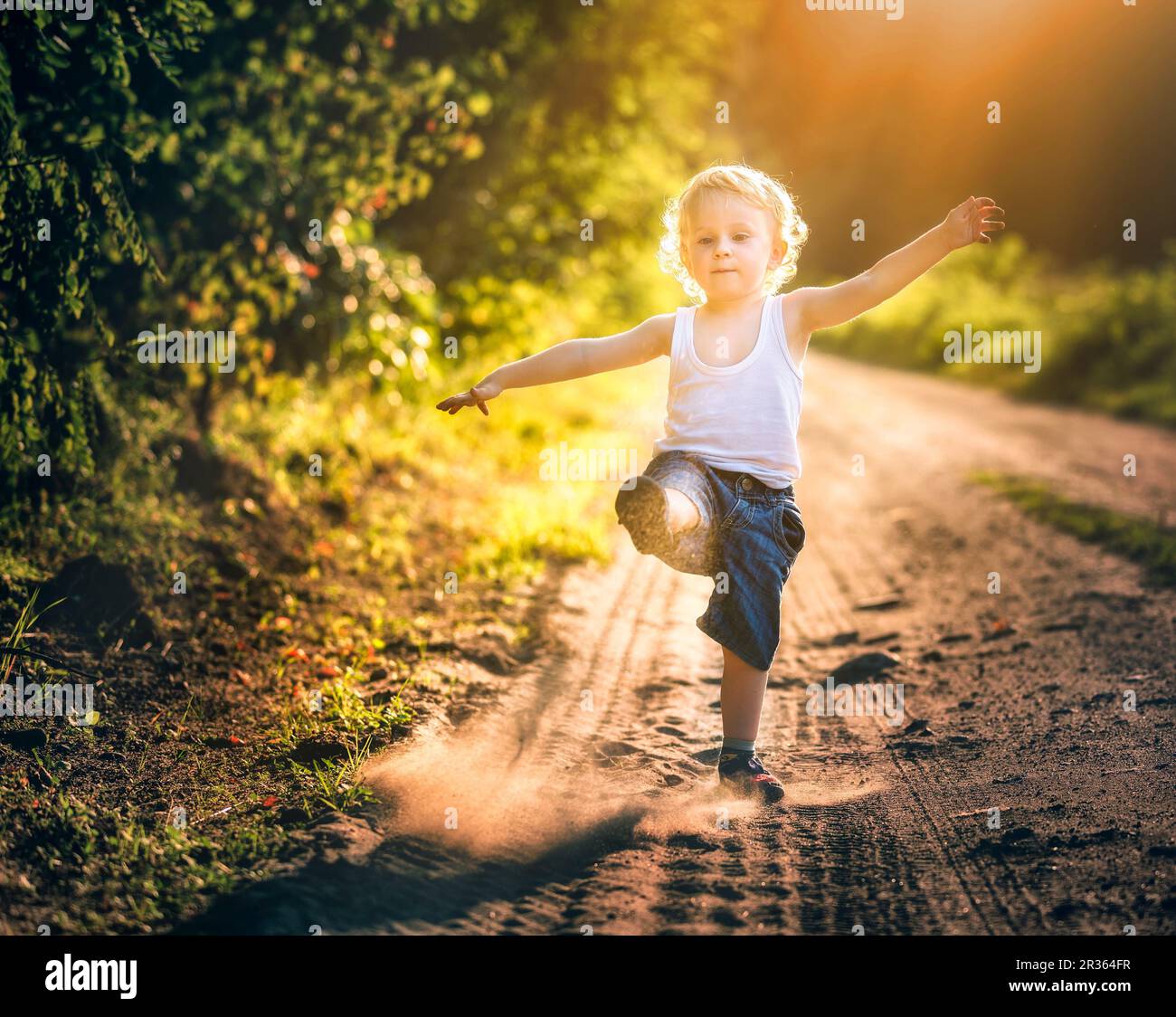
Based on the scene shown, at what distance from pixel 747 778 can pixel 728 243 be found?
166 cm

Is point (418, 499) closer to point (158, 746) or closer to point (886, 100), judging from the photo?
point (158, 746)

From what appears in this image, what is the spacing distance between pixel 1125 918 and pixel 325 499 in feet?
17.0

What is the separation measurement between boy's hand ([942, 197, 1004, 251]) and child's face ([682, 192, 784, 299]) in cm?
58

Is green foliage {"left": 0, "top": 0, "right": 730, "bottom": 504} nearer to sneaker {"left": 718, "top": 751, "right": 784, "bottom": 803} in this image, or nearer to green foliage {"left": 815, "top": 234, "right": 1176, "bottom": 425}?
sneaker {"left": 718, "top": 751, "right": 784, "bottom": 803}

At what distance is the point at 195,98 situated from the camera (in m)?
5.81

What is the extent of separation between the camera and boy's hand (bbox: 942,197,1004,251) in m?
3.30

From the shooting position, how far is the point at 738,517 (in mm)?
3633

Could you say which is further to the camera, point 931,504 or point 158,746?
point 931,504

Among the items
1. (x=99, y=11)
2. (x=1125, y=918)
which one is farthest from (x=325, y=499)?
(x=1125, y=918)

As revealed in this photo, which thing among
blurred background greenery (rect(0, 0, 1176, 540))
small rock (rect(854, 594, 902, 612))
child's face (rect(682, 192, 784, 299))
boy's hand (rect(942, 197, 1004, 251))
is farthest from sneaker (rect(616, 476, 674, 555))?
small rock (rect(854, 594, 902, 612))

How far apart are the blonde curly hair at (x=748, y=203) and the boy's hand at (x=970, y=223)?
1.81ft

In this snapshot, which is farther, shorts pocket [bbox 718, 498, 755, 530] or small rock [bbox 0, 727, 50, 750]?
shorts pocket [bbox 718, 498, 755, 530]

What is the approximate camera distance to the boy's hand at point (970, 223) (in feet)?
10.8

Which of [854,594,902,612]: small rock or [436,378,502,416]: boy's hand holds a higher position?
[436,378,502,416]: boy's hand
